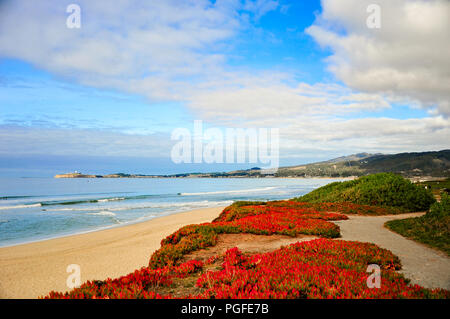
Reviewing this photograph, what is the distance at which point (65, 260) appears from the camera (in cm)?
1436

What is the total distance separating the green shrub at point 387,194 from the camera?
23844 millimetres

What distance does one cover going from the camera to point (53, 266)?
13.4 meters

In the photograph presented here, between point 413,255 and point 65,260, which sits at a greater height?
point 413,255

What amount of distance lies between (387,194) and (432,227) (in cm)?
1349

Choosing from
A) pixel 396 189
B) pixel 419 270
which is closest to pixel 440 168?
pixel 396 189

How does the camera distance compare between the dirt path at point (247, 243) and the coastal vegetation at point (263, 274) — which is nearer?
the coastal vegetation at point (263, 274)

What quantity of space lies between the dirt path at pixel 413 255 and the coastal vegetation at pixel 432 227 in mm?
422

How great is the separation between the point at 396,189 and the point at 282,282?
24528mm
